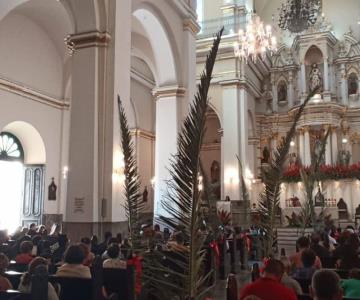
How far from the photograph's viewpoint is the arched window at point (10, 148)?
52.5ft

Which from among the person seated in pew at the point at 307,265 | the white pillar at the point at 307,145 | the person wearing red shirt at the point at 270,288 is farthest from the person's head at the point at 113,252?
the white pillar at the point at 307,145

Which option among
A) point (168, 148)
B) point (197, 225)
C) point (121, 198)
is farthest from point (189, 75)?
point (197, 225)

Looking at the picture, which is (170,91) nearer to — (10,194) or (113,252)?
(10,194)

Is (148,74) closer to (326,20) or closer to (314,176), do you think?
(326,20)

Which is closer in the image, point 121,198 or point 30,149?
point 121,198

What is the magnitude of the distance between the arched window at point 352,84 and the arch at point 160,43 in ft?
48.7

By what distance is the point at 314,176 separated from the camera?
24.6ft

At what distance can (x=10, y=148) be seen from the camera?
16.5 m

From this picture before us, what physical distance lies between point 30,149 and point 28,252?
448 inches

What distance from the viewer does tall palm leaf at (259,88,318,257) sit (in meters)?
4.50

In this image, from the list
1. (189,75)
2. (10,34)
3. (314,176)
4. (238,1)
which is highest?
(238,1)

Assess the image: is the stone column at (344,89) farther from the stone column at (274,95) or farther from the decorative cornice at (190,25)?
the decorative cornice at (190,25)

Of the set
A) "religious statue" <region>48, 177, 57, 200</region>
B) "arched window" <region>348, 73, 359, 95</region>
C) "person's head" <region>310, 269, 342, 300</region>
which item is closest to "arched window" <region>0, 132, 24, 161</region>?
"religious statue" <region>48, 177, 57, 200</region>

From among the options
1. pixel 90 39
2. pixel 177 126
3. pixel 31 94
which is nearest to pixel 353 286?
pixel 90 39
